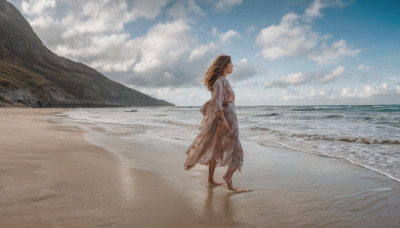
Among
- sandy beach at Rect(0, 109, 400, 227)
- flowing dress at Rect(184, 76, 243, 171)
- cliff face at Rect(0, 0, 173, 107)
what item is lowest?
sandy beach at Rect(0, 109, 400, 227)

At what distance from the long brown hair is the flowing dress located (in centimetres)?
18

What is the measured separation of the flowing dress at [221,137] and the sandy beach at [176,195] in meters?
0.45

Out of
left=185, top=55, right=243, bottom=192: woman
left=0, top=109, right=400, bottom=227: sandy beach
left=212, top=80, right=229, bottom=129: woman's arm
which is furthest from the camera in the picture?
left=185, top=55, right=243, bottom=192: woman

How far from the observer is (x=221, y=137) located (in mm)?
3773

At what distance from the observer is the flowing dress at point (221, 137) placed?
3.71m

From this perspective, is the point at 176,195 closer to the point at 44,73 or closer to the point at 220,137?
the point at 220,137

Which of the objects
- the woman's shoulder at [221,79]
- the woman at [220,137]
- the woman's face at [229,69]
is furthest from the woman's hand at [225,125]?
the woman's face at [229,69]

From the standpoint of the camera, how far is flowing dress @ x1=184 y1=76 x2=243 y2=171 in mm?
3712

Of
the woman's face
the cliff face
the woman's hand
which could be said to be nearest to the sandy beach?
the woman's hand

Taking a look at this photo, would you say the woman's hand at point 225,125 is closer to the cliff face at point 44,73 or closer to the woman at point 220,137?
the woman at point 220,137

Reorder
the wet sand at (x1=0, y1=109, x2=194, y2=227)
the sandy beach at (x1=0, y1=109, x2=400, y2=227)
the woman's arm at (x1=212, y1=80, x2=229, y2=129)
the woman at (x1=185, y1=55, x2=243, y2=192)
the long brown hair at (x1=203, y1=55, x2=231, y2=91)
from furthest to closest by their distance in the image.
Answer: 1. the long brown hair at (x1=203, y1=55, x2=231, y2=91)
2. the woman at (x1=185, y1=55, x2=243, y2=192)
3. the woman's arm at (x1=212, y1=80, x2=229, y2=129)
4. the sandy beach at (x1=0, y1=109, x2=400, y2=227)
5. the wet sand at (x1=0, y1=109, x2=194, y2=227)

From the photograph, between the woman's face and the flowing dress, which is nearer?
the flowing dress

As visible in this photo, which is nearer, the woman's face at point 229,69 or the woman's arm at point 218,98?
the woman's arm at point 218,98

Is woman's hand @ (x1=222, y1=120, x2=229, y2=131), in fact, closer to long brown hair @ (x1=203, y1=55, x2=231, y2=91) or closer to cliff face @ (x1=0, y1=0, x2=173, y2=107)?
long brown hair @ (x1=203, y1=55, x2=231, y2=91)
